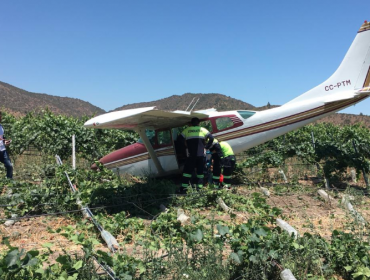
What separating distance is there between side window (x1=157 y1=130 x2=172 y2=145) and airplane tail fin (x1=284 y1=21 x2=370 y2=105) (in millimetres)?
4861

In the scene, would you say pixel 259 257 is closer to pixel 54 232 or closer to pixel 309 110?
pixel 54 232

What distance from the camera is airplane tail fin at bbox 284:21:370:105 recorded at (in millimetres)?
11000

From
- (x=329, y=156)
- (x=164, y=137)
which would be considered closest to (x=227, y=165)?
(x=164, y=137)

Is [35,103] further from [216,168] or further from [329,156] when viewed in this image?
[329,156]

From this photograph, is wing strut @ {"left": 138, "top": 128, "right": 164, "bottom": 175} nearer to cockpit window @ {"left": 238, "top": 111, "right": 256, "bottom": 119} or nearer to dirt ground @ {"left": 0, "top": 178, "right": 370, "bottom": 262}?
dirt ground @ {"left": 0, "top": 178, "right": 370, "bottom": 262}

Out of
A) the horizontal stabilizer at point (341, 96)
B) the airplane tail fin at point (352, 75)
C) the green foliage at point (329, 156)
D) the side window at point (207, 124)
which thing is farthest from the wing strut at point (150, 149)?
the horizontal stabilizer at point (341, 96)

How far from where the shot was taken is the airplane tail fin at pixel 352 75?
11.0m

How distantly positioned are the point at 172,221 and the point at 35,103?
8082cm

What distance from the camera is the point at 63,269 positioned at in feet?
11.0

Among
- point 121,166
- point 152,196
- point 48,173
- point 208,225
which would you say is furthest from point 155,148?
point 208,225

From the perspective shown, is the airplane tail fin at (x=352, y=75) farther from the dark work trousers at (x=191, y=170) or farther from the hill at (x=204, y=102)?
the hill at (x=204, y=102)

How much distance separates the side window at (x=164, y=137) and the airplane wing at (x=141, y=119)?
0.69 feet

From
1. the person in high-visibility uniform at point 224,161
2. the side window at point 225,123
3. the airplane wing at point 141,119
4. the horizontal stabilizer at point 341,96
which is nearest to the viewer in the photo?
the airplane wing at point 141,119

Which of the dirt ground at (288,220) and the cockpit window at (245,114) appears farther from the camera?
the cockpit window at (245,114)
